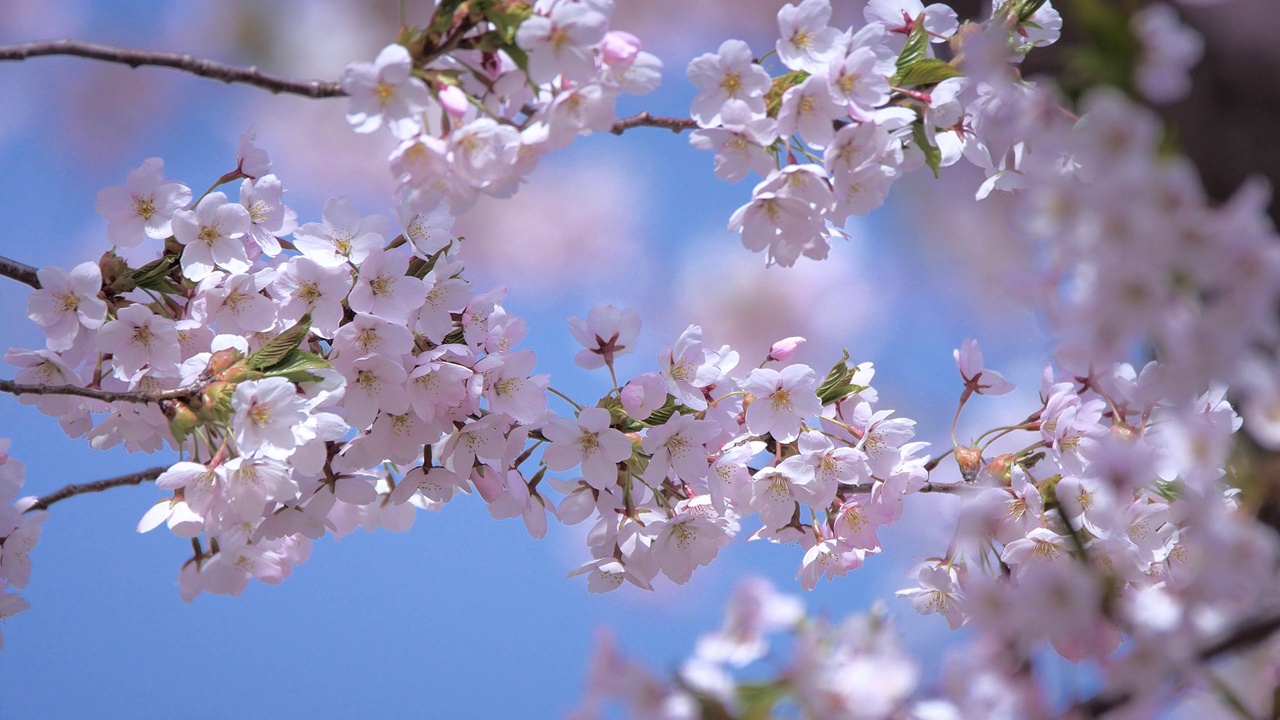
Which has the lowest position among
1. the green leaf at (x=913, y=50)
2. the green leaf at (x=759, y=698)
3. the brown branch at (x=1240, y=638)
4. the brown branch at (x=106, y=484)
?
the brown branch at (x=106, y=484)

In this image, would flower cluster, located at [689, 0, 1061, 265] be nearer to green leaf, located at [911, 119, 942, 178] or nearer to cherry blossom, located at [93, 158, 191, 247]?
green leaf, located at [911, 119, 942, 178]

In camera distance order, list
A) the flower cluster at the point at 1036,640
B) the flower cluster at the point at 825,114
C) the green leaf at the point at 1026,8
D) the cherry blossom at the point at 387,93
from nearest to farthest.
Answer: the flower cluster at the point at 1036,640
the cherry blossom at the point at 387,93
the flower cluster at the point at 825,114
the green leaf at the point at 1026,8

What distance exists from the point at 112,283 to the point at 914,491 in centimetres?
76

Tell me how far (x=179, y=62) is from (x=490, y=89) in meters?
0.23

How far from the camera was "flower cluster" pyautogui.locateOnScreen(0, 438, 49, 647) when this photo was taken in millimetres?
917

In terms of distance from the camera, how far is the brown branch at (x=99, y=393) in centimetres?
74

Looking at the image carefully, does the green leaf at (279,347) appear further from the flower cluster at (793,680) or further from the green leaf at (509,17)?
the flower cluster at (793,680)

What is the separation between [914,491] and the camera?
0.95 m

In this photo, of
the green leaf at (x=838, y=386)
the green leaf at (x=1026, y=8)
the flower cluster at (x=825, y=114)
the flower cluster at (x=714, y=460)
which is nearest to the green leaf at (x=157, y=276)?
the flower cluster at (x=714, y=460)

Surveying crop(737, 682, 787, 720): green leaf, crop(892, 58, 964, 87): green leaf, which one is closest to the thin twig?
crop(892, 58, 964, 87): green leaf

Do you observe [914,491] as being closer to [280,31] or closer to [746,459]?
[746,459]

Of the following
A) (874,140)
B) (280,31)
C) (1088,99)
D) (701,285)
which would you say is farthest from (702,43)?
(1088,99)

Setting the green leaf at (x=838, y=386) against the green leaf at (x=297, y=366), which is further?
the green leaf at (x=838, y=386)

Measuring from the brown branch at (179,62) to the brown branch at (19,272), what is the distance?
20 cm
